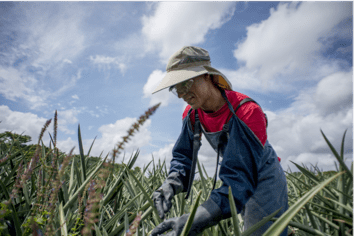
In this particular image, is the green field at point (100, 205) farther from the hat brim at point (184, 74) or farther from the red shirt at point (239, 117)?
the hat brim at point (184, 74)

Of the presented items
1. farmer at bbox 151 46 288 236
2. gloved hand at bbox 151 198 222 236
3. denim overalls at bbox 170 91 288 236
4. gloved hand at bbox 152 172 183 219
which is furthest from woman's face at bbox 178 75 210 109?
gloved hand at bbox 151 198 222 236

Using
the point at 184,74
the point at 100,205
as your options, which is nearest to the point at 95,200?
the point at 100,205

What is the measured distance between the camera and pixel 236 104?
1.52m

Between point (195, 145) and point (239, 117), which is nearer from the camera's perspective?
point (239, 117)

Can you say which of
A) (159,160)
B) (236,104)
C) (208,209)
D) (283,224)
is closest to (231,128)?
(236,104)

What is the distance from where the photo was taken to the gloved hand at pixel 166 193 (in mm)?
1400

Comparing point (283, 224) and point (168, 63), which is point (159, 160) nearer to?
point (168, 63)

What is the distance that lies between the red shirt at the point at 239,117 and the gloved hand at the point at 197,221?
1.79 ft

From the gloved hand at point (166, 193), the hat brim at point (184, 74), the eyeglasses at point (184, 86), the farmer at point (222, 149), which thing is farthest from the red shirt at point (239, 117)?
the gloved hand at point (166, 193)

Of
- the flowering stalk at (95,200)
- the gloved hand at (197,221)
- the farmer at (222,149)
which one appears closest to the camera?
the flowering stalk at (95,200)

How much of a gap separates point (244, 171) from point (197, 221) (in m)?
0.41

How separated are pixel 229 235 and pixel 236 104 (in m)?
0.84

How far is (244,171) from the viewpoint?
1.25m

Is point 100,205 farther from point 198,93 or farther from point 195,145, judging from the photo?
point 195,145
